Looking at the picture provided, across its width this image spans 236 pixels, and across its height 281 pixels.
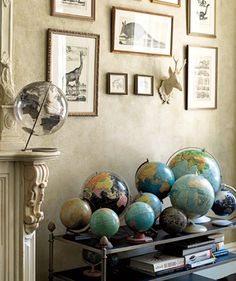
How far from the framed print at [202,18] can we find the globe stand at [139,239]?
174cm

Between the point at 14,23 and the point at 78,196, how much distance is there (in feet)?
3.93

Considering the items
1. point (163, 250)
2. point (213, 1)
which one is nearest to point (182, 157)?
point (163, 250)

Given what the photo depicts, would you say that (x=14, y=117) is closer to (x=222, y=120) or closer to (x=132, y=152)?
(x=132, y=152)

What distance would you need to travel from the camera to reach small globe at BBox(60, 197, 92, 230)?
3.57 m

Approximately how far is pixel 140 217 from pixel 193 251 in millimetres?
593

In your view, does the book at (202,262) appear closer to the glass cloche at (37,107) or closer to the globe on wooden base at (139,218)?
the globe on wooden base at (139,218)

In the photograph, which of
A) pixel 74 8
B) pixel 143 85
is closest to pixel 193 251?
pixel 143 85

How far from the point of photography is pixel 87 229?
372 centimetres

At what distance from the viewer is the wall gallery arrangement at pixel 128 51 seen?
3834 mm

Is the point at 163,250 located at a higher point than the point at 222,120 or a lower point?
lower

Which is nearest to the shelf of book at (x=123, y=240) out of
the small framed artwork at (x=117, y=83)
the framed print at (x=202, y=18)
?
the small framed artwork at (x=117, y=83)

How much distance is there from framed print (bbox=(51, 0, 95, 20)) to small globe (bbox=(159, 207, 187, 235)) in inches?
54.3

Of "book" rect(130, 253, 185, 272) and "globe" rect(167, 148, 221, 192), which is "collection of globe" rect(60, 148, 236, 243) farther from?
"book" rect(130, 253, 185, 272)

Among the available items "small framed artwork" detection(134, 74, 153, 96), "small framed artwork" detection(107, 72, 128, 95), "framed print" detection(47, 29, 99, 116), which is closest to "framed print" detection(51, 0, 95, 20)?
"framed print" detection(47, 29, 99, 116)
